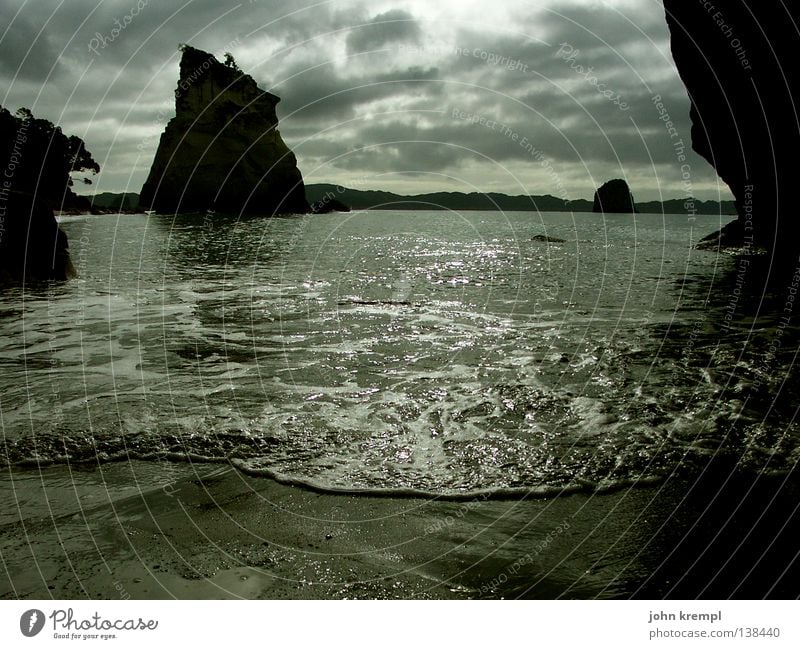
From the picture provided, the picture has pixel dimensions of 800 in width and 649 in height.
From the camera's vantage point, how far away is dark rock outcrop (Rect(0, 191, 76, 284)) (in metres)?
17.1

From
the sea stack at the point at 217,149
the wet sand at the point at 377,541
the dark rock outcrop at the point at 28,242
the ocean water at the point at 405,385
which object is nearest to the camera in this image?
the wet sand at the point at 377,541

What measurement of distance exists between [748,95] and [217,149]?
122732mm

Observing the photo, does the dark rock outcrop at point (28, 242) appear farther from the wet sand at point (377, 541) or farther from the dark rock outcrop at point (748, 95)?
the dark rock outcrop at point (748, 95)

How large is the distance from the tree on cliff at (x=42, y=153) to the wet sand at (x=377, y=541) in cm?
6076

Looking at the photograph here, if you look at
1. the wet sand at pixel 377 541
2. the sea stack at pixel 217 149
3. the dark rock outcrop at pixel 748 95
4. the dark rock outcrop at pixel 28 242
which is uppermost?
the sea stack at pixel 217 149

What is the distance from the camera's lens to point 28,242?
717 inches

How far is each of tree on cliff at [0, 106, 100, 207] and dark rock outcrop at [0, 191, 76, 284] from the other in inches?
1679

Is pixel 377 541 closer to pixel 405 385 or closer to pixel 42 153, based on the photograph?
pixel 405 385

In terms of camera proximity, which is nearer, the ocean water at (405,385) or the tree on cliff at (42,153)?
the ocean water at (405,385)

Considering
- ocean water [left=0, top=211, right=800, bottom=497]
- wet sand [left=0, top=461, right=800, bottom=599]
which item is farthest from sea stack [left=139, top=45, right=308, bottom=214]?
wet sand [left=0, top=461, right=800, bottom=599]

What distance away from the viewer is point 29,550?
395 centimetres

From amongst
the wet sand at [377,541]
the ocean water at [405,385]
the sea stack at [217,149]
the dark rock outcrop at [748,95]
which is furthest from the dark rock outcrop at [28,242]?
the sea stack at [217,149]

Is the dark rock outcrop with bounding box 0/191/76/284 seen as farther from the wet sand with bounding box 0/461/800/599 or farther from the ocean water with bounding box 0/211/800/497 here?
the wet sand with bounding box 0/461/800/599

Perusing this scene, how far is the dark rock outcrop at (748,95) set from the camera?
54.6 feet
